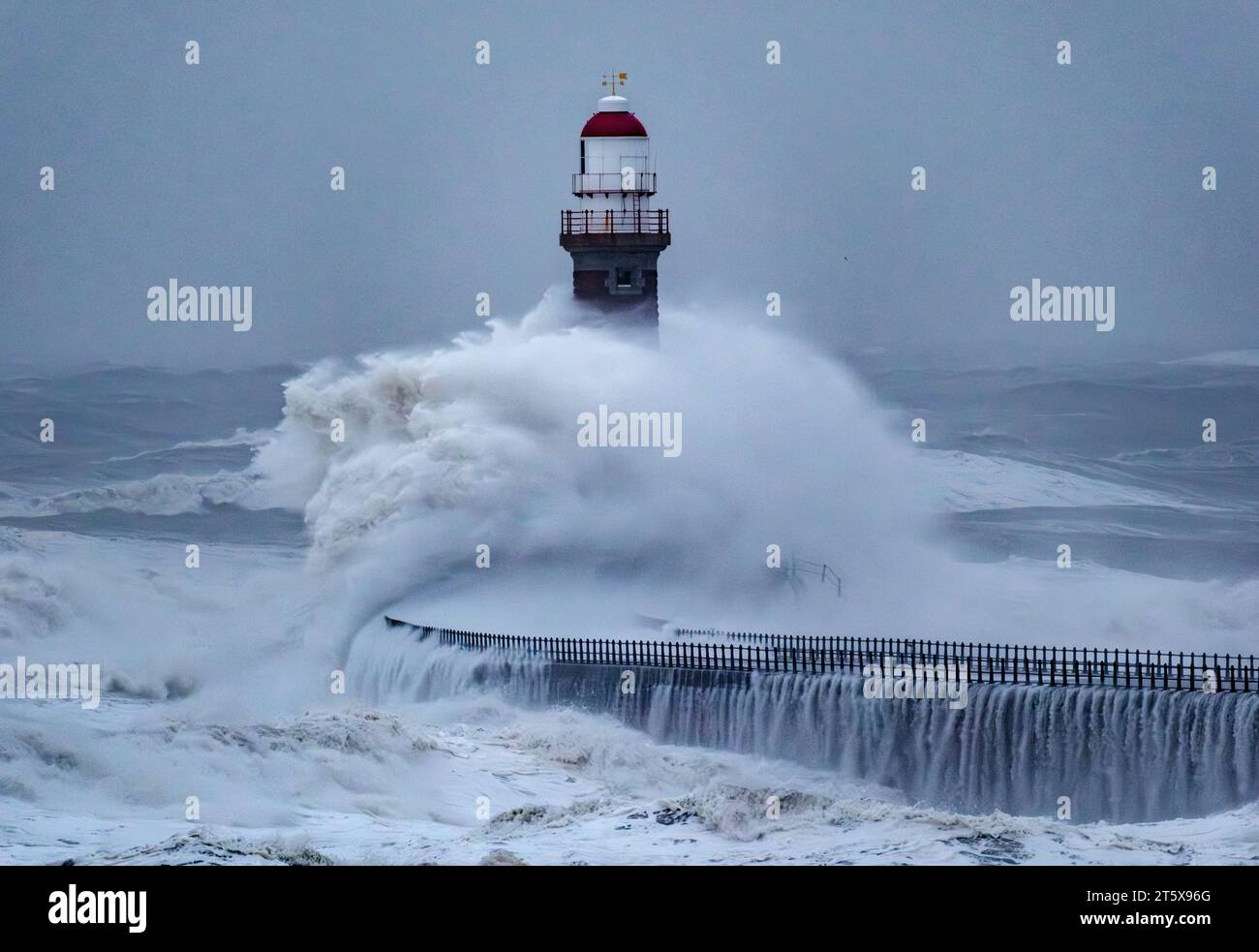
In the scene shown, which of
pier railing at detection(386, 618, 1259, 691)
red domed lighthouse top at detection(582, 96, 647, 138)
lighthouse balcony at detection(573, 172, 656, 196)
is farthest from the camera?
red domed lighthouse top at detection(582, 96, 647, 138)

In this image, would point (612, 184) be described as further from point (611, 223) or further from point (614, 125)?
point (614, 125)

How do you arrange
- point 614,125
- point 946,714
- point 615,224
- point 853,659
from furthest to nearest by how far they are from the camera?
point 614,125, point 615,224, point 853,659, point 946,714

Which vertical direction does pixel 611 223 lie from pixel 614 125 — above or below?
below

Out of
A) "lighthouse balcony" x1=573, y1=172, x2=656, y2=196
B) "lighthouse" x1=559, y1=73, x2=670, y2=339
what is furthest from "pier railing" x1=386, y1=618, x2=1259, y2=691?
"lighthouse balcony" x1=573, y1=172, x2=656, y2=196

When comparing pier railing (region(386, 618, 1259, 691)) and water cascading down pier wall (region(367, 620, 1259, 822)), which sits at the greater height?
pier railing (region(386, 618, 1259, 691))

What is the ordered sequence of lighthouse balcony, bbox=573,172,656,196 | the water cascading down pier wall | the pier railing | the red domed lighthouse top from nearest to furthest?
the water cascading down pier wall → the pier railing → lighthouse balcony, bbox=573,172,656,196 → the red domed lighthouse top

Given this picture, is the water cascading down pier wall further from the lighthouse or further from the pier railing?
the lighthouse

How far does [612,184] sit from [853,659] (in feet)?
44.4

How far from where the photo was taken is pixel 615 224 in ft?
161

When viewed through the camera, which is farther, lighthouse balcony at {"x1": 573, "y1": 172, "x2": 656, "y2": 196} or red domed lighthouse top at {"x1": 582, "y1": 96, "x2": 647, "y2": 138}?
red domed lighthouse top at {"x1": 582, "y1": 96, "x2": 647, "y2": 138}

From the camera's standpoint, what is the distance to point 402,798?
3675 cm

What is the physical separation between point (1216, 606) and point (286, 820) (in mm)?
26317

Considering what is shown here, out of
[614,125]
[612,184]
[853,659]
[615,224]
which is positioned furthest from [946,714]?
[614,125]

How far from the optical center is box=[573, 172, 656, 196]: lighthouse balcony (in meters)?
49.5
